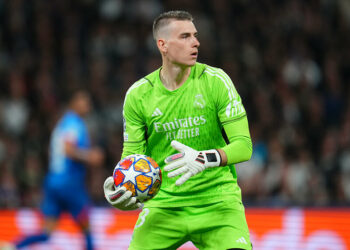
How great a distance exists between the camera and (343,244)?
8.69m

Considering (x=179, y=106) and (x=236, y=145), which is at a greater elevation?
(x=179, y=106)

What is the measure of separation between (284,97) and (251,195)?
6.48 feet

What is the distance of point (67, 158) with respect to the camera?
927cm

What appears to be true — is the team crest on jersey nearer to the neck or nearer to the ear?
the neck

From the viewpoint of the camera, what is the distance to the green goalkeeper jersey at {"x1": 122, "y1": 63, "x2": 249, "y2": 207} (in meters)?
5.08

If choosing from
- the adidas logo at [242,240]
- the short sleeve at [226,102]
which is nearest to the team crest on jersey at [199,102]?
the short sleeve at [226,102]

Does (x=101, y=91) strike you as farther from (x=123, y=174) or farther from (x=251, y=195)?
(x=123, y=174)

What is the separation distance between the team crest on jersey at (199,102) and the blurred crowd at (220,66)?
15.8 ft

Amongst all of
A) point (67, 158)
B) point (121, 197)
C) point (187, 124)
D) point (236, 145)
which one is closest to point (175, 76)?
point (187, 124)

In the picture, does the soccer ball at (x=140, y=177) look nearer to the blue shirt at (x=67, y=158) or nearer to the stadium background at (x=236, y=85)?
the blue shirt at (x=67, y=158)

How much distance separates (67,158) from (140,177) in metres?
4.60

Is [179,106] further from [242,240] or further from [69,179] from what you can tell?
[69,179]

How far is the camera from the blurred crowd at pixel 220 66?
10891mm

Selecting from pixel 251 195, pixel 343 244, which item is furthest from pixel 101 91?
pixel 343 244
